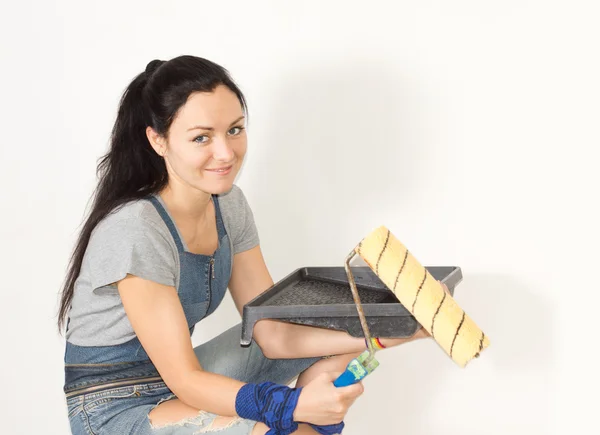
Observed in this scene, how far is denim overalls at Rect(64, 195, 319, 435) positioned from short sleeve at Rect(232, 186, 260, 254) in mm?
46

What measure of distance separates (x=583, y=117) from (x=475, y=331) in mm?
727

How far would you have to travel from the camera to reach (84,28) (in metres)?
2.10

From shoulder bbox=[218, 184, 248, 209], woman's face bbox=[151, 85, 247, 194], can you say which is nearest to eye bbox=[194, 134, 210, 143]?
woman's face bbox=[151, 85, 247, 194]

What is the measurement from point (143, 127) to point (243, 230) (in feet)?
0.99

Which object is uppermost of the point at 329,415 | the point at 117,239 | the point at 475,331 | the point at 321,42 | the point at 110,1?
the point at 110,1

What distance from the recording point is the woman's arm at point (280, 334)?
59.0 inches

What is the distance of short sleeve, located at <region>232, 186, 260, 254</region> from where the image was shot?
1697 mm

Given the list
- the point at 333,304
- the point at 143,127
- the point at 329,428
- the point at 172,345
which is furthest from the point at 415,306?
the point at 143,127

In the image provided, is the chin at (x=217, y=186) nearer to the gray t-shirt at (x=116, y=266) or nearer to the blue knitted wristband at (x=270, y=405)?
the gray t-shirt at (x=116, y=266)

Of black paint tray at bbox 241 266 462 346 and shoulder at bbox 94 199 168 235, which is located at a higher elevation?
shoulder at bbox 94 199 168 235

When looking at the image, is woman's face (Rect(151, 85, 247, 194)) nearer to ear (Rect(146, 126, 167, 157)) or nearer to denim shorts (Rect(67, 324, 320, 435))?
ear (Rect(146, 126, 167, 157))

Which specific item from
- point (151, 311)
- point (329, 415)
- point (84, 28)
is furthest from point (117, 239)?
point (84, 28)

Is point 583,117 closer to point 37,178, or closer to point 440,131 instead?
point 440,131

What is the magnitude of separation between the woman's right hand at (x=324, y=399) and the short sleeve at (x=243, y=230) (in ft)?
1.62
